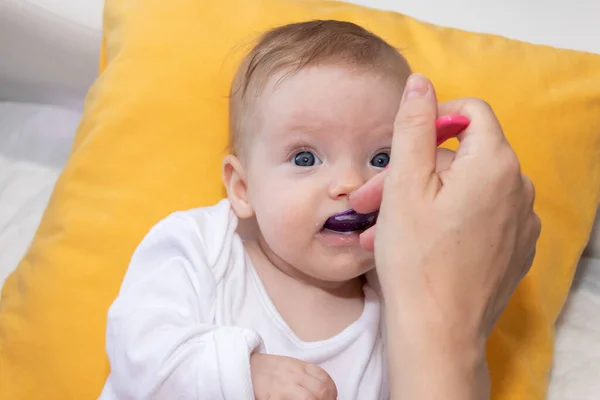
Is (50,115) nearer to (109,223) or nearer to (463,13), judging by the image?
(109,223)

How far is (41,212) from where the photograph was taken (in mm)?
1578

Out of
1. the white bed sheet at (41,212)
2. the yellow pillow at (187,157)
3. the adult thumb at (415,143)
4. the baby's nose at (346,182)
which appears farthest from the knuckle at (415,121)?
the white bed sheet at (41,212)

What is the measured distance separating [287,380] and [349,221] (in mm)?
244

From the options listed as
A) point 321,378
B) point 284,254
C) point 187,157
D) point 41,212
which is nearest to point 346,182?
point 284,254

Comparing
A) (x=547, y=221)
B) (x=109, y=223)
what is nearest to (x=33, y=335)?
(x=109, y=223)

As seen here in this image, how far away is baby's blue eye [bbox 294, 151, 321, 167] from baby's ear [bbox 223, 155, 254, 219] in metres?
0.12

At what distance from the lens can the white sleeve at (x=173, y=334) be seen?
85 centimetres

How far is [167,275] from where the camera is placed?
38.5 inches

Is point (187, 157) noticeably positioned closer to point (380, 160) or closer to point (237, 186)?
point (237, 186)

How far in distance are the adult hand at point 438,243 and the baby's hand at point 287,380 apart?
0.10m

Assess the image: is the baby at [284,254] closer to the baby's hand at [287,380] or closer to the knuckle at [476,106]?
the baby's hand at [287,380]

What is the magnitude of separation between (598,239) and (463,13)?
650 mm

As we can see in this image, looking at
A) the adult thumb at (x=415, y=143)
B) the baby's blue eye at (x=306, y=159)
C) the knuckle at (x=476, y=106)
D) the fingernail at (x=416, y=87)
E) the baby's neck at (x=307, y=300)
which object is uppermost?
the fingernail at (x=416, y=87)

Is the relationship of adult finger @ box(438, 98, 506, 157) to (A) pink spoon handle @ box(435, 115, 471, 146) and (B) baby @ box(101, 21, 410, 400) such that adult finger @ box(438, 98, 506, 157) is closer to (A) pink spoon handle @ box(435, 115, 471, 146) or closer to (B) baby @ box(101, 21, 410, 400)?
(A) pink spoon handle @ box(435, 115, 471, 146)
